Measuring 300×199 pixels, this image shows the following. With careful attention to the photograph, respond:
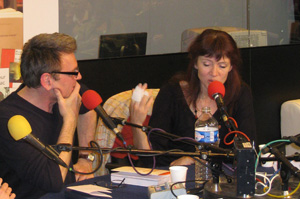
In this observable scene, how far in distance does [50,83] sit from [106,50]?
1.76 m

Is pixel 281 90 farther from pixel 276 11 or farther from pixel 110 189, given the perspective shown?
pixel 110 189

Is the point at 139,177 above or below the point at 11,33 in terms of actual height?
below

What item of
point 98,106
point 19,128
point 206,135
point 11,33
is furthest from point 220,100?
point 11,33

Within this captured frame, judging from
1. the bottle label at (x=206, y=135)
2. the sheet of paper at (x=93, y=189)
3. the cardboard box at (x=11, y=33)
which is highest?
the cardboard box at (x=11, y=33)

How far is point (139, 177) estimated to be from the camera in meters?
2.11

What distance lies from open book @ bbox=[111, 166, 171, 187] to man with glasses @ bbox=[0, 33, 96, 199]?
258 mm

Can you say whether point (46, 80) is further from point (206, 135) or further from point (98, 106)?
point (206, 135)

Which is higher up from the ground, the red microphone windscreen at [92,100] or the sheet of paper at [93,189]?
the red microphone windscreen at [92,100]

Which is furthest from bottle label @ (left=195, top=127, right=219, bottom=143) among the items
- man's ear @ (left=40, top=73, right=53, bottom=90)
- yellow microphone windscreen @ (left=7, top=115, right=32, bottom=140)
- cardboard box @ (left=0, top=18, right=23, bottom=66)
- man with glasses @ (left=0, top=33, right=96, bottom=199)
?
cardboard box @ (left=0, top=18, right=23, bottom=66)

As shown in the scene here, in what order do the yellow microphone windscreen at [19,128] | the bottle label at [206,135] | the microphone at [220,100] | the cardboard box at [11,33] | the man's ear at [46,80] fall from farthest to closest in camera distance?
the cardboard box at [11,33], the man's ear at [46,80], the bottle label at [206,135], the microphone at [220,100], the yellow microphone windscreen at [19,128]

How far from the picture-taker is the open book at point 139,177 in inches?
82.6

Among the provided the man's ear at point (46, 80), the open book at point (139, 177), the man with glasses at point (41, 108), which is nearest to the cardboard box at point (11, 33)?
the man with glasses at point (41, 108)

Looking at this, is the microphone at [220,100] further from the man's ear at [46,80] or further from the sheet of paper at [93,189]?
the man's ear at [46,80]

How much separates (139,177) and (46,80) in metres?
0.69
